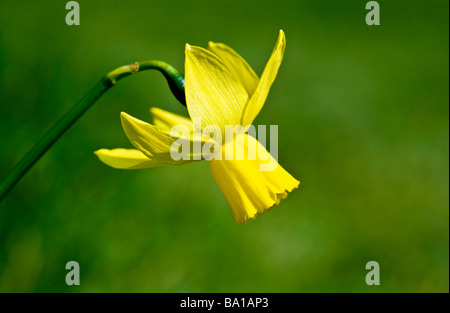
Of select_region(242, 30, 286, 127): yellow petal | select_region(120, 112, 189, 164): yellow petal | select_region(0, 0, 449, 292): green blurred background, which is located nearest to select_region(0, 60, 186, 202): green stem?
select_region(120, 112, 189, 164): yellow petal

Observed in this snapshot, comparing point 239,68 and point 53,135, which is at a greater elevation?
point 239,68

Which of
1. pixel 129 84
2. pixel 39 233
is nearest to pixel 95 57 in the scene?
pixel 129 84

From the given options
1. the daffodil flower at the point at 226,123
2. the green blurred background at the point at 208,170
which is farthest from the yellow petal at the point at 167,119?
the green blurred background at the point at 208,170

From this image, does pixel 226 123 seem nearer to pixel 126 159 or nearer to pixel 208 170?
pixel 126 159

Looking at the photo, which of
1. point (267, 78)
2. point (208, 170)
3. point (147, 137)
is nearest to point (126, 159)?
point (147, 137)

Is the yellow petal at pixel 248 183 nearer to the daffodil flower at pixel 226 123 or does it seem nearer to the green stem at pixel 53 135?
the daffodil flower at pixel 226 123

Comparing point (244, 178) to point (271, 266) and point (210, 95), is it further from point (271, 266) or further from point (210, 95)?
point (271, 266)

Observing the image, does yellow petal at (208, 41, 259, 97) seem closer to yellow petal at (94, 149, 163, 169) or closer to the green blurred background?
yellow petal at (94, 149, 163, 169)
